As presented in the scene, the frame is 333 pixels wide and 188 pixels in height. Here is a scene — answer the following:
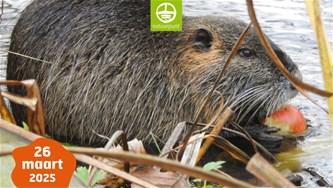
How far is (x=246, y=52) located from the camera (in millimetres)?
3168

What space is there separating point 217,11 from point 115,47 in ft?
2.54

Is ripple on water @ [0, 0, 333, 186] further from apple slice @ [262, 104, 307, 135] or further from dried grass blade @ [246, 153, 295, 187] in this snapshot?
dried grass blade @ [246, 153, 295, 187]

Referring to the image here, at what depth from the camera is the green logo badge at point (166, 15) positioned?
2.79 meters

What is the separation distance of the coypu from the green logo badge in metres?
0.20

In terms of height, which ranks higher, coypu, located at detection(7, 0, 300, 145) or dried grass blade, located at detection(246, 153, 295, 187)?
dried grass blade, located at detection(246, 153, 295, 187)

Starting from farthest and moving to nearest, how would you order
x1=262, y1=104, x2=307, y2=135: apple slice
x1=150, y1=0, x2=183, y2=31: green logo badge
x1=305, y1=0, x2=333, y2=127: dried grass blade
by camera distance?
x1=262, y1=104, x2=307, y2=135: apple slice → x1=150, y1=0, x2=183, y2=31: green logo badge → x1=305, y1=0, x2=333, y2=127: dried grass blade

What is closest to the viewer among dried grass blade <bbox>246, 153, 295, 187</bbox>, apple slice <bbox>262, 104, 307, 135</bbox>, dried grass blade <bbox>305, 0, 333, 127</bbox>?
dried grass blade <bbox>246, 153, 295, 187</bbox>

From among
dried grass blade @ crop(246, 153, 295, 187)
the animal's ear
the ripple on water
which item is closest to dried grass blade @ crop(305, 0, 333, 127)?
dried grass blade @ crop(246, 153, 295, 187)

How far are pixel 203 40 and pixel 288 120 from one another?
17.2 inches

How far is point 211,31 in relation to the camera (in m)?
3.17

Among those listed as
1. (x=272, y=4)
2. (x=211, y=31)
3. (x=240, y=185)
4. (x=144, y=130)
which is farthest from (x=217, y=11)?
(x=240, y=185)

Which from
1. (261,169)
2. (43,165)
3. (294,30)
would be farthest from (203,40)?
(261,169)

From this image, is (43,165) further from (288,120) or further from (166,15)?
(288,120)

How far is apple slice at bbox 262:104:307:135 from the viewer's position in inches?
122
